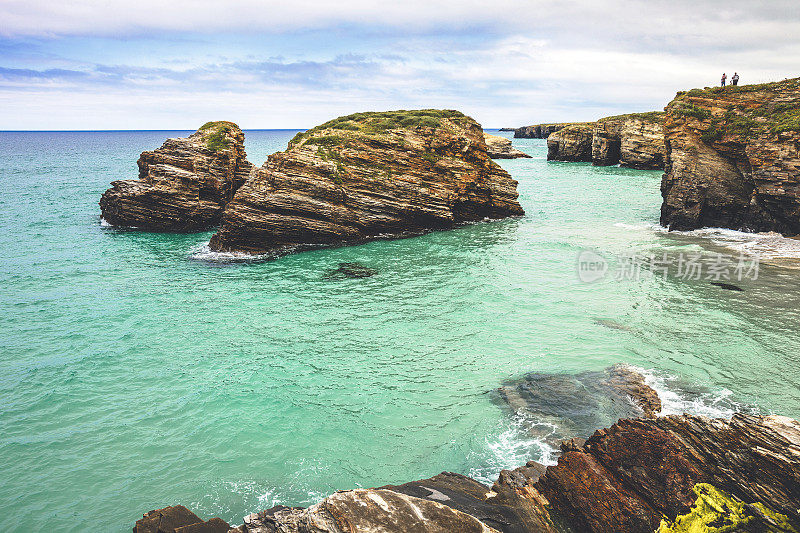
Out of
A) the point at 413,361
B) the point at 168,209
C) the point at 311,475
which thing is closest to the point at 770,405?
the point at 413,361

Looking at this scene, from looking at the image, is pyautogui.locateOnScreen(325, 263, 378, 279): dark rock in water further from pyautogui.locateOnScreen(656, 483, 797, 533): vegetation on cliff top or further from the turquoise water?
pyautogui.locateOnScreen(656, 483, 797, 533): vegetation on cliff top

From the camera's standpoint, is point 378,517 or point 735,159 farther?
point 735,159

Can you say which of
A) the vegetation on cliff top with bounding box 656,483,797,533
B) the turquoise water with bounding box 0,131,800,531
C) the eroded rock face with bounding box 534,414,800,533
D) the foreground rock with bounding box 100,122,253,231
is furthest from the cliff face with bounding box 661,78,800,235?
the foreground rock with bounding box 100,122,253,231

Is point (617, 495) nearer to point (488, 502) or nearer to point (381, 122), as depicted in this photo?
point (488, 502)

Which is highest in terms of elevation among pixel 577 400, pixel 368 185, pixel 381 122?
A: pixel 381 122

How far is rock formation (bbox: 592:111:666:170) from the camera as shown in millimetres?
92500

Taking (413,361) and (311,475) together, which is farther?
(413,361)

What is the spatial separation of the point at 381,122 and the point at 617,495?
39.6 m

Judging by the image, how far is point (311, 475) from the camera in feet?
40.2

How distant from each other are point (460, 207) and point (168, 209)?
27.3m

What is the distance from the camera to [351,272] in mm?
29844

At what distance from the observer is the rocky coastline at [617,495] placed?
7.37 meters

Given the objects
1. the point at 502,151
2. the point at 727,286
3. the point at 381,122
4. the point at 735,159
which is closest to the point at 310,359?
the point at 727,286

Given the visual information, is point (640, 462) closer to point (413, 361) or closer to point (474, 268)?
point (413, 361)
